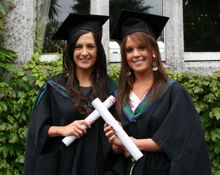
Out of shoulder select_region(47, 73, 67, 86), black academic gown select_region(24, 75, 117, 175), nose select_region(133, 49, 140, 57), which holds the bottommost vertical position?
black academic gown select_region(24, 75, 117, 175)

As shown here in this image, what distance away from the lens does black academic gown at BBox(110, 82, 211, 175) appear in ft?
8.21

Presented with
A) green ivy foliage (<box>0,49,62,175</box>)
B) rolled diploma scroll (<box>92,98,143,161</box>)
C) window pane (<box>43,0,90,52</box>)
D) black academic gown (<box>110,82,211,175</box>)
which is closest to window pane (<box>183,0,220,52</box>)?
window pane (<box>43,0,90,52</box>)

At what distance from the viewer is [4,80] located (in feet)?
14.7

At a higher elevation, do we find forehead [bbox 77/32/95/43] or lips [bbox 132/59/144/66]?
forehead [bbox 77/32/95/43]

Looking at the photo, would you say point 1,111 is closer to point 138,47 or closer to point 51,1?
point 51,1

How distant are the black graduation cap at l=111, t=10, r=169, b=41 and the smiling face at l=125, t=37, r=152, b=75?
124mm

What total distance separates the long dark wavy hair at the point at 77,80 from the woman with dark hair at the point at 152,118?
0.17m

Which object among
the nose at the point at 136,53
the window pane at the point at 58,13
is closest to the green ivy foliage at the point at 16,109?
the window pane at the point at 58,13

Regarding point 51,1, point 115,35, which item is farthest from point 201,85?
point 51,1

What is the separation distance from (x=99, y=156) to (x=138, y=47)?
861 mm

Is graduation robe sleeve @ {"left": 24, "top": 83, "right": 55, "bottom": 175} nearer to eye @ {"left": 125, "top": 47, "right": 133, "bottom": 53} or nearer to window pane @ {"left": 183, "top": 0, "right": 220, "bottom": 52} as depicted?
eye @ {"left": 125, "top": 47, "right": 133, "bottom": 53}

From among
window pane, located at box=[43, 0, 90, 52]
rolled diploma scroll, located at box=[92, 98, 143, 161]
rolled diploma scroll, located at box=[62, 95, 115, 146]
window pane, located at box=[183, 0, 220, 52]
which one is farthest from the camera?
window pane, located at box=[183, 0, 220, 52]

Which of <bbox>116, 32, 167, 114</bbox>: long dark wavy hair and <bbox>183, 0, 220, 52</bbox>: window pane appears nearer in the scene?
<bbox>116, 32, 167, 114</bbox>: long dark wavy hair

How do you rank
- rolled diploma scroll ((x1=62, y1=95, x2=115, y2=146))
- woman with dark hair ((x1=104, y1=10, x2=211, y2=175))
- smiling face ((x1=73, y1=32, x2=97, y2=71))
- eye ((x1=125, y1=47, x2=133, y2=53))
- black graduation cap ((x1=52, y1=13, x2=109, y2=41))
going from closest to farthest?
woman with dark hair ((x1=104, y1=10, x2=211, y2=175)), rolled diploma scroll ((x1=62, y1=95, x2=115, y2=146)), eye ((x1=125, y1=47, x2=133, y2=53)), smiling face ((x1=73, y1=32, x2=97, y2=71)), black graduation cap ((x1=52, y1=13, x2=109, y2=41))
